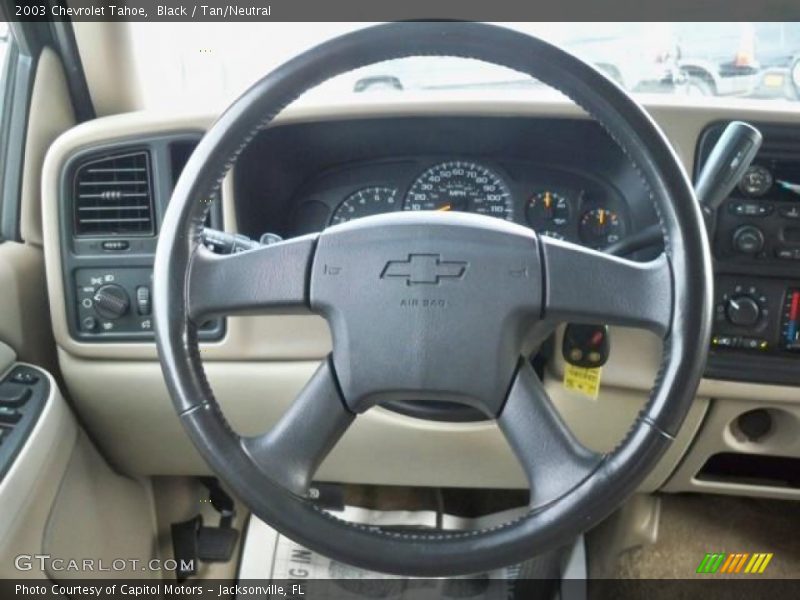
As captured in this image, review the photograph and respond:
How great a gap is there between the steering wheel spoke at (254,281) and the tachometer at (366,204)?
1.41ft

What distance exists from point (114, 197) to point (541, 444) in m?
0.76

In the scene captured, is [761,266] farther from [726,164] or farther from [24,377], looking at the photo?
[24,377]

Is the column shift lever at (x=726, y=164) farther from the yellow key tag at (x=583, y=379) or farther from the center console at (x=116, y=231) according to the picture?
the center console at (x=116, y=231)

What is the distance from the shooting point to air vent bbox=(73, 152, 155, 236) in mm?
1265

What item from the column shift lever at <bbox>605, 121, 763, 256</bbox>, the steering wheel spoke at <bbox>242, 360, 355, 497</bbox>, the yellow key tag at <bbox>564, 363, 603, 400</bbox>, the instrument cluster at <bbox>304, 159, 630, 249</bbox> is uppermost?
the column shift lever at <bbox>605, 121, 763, 256</bbox>

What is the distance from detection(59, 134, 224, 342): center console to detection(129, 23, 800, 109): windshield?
0.38ft

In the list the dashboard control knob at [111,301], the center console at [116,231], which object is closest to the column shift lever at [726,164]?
the center console at [116,231]

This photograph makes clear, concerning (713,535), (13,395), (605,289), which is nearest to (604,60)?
(605,289)

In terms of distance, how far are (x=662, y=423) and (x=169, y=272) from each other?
0.49m

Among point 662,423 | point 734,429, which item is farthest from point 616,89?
point 734,429

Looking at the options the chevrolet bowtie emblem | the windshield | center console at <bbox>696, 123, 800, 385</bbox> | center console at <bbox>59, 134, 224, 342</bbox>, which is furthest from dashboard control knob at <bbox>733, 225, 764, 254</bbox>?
center console at <bbox>59, 134, 224, 342</bbox>

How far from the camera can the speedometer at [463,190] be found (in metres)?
1.27

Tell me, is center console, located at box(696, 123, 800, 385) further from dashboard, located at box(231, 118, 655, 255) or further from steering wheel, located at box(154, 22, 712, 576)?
steering wheel, located at box(154, 22, 712, 576)

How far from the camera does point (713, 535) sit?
1.61 meters
